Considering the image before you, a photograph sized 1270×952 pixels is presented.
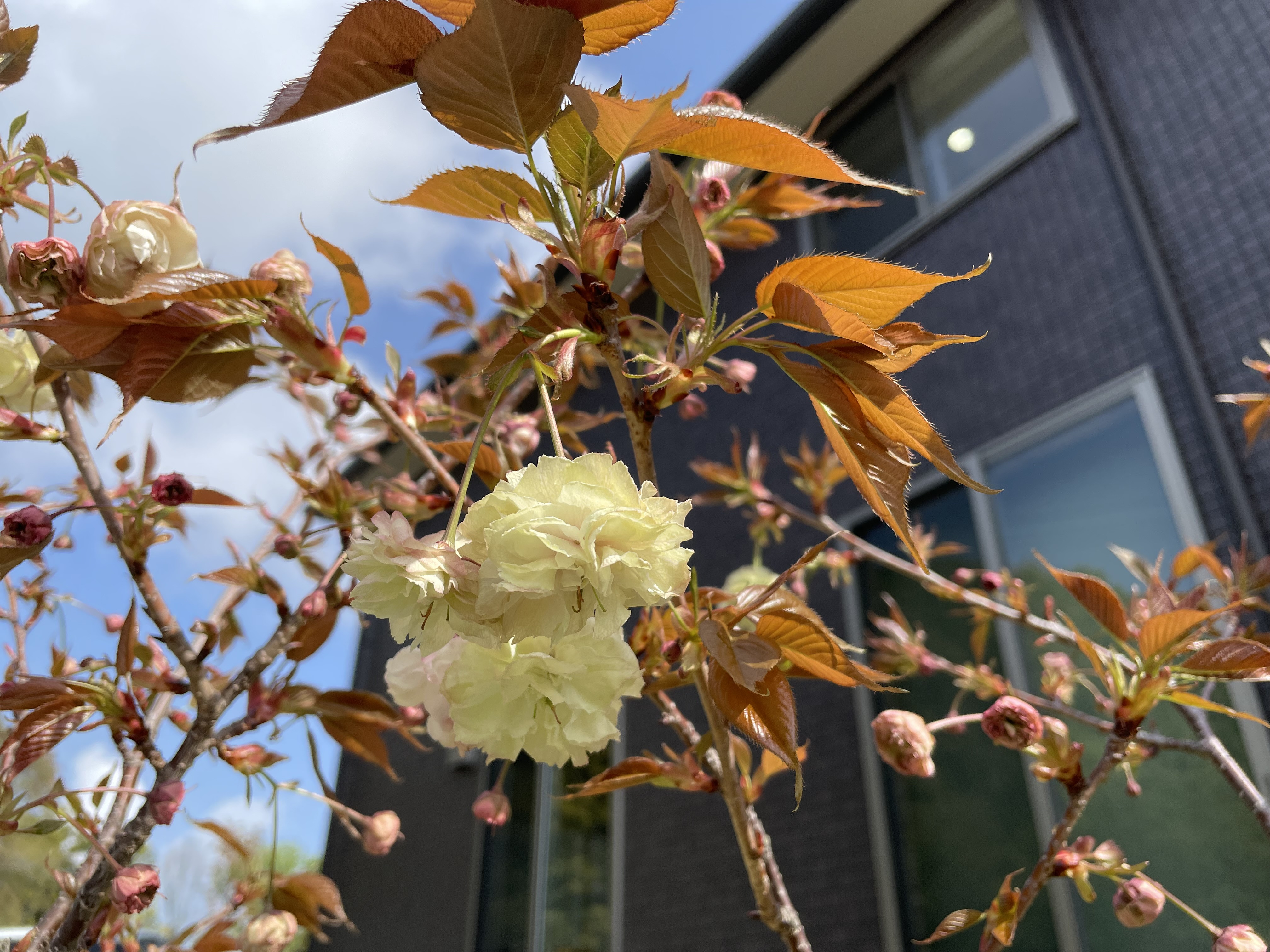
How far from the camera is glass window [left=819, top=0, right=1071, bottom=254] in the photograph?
3.31m

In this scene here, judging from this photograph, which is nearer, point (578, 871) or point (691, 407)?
point (691, 407)

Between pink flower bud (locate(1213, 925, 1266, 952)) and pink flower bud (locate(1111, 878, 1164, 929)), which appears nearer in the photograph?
pink flower bud (locate(1213, 925, 1266, 952))

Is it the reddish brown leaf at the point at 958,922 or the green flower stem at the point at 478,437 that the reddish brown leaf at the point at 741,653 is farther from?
the reddish brown leaf at the point at 958,922

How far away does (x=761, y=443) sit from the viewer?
13.5 ft

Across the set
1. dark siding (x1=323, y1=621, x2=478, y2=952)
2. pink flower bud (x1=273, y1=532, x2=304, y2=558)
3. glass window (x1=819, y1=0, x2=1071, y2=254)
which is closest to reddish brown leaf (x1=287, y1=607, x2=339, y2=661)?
pink flower bud (x1=273, y1=532, x2=304, y2=558)

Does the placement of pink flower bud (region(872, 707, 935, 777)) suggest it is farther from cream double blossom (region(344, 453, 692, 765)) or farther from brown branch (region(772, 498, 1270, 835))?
cream double blossom (region(344, 453, 692, 765))

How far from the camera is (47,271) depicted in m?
0.75

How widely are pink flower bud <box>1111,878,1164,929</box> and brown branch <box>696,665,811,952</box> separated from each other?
1.77ft

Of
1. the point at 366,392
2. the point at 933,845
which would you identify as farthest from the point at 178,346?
the point at 933,845

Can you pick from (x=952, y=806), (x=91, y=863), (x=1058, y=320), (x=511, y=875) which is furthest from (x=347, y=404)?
(x=511, y=875)

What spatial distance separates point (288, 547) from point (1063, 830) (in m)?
1.03

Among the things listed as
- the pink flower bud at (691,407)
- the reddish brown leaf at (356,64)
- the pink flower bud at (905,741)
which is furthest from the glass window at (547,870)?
the reddish brown leaf at (356,64)

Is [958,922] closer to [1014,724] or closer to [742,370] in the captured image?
[1014,724]

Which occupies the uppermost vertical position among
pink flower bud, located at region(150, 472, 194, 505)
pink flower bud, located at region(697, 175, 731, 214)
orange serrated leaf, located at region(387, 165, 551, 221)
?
pink flower bud, located at region(697, 175, 731, 214)
